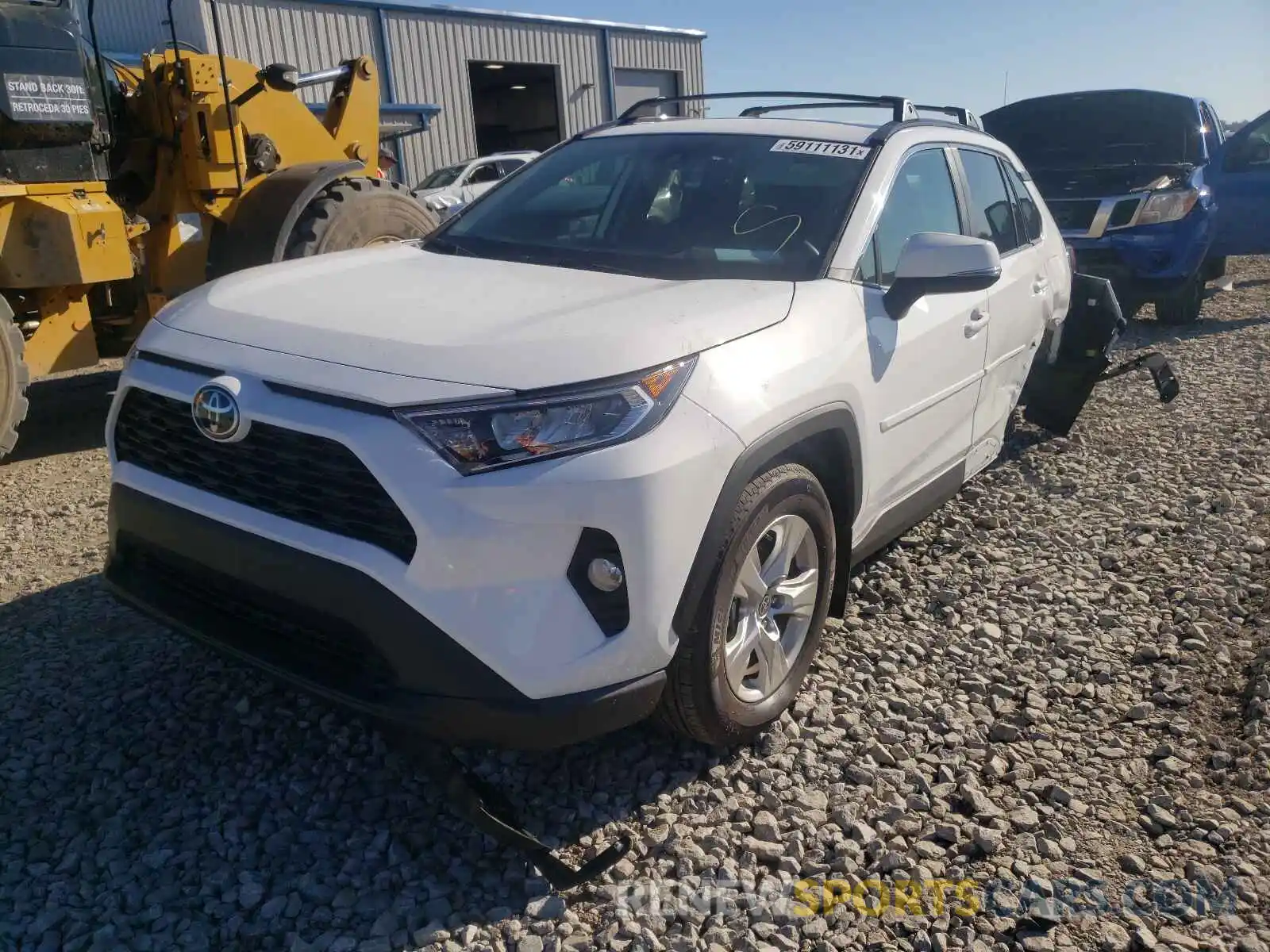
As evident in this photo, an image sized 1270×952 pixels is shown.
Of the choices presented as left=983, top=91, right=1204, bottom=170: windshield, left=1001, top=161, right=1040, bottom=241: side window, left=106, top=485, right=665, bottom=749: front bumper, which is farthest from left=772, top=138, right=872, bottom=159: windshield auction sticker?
left=983, top=91, right=1204, bottom=170: windshield

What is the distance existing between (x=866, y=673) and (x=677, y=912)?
52.3 inches

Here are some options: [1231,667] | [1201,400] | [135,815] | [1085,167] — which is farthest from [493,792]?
[1085,167]

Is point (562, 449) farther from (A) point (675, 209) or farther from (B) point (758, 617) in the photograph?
(A) point (675, 209)

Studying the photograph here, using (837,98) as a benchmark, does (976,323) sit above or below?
below

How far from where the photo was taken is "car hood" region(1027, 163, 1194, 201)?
29.2ft

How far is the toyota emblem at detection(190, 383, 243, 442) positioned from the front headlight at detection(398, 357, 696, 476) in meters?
0.47

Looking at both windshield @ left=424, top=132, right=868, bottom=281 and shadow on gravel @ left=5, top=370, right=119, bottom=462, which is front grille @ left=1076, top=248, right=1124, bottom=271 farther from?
shadow on gravel @ left=5, top=370, right=119, bottom=462

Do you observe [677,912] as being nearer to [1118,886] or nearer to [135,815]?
[1118,886]

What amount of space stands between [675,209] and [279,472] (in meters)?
1.79

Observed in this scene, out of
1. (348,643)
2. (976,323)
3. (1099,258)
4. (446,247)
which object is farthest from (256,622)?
(1099,258)

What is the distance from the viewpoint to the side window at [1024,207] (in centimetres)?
481

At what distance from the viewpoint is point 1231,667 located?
3.54 m

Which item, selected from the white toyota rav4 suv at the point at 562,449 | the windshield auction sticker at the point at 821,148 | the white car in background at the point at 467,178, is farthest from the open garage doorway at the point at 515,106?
the white toyota rav4 suv at the point at 562,449

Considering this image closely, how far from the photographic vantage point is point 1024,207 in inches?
193
